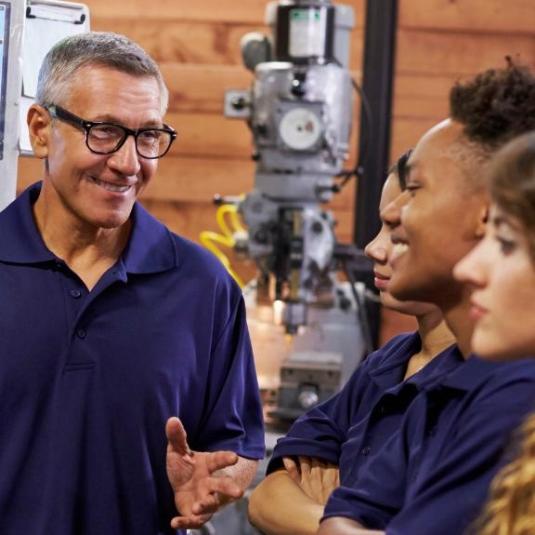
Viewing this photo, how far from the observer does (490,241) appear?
143 centimetres

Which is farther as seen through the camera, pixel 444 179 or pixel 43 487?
pixel 43 487

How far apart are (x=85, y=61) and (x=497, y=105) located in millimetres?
857

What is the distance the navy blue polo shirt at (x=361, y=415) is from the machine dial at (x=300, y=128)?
2.22 metres

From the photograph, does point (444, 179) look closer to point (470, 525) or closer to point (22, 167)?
point (470, 525)

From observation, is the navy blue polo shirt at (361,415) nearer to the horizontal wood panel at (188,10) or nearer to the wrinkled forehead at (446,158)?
the wrinkled forehead at (446,158)

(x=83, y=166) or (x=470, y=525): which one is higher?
(x=83, y=166)

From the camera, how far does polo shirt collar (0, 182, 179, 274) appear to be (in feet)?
7.42

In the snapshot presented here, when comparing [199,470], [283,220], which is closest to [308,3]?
[283,220]

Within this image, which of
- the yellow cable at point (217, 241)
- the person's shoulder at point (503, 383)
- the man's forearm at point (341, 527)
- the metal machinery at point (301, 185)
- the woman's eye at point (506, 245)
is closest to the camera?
the woman's eye at point (506, 245)

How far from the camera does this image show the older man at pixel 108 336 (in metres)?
2.18

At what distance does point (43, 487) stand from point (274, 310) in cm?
224

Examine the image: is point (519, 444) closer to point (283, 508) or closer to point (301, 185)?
point (283, 508)

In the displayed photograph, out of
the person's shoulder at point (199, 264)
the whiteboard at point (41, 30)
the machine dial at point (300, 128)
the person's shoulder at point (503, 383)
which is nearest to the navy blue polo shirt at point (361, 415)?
the person's shoulder at point (503, 383)

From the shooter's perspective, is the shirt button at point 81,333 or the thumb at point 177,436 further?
the shirt button at point 81,333
